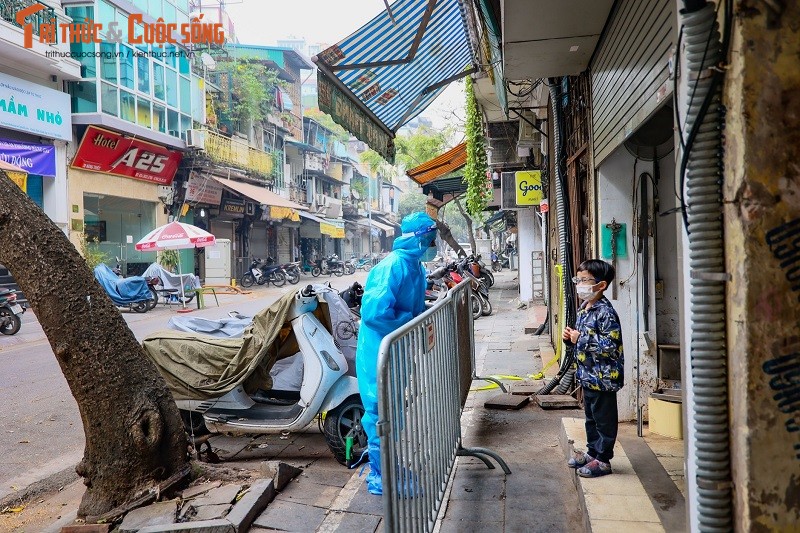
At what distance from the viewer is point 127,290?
15.3m

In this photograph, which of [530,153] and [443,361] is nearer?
[443,361]

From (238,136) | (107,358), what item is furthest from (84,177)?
(107,358)

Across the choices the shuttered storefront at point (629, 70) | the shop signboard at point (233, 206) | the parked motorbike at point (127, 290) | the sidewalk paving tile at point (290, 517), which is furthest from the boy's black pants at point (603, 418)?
the shop signboard at point (233, 206)

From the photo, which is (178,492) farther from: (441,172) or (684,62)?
(441,172)

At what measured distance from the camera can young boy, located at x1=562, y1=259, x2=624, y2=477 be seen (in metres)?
3.69

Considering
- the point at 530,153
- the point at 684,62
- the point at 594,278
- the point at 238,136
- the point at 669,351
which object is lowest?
the point at 669,351

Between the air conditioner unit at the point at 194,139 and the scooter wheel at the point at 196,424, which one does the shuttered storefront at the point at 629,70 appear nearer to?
the scooter wheel at the point at 196,424

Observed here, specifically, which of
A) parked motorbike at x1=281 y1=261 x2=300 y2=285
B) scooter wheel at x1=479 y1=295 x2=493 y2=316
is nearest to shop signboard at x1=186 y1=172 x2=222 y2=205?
parked motorbike at x1=281 y1=261 x2=300 y2=285

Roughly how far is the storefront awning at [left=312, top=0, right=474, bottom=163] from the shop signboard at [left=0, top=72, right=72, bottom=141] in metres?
11.9

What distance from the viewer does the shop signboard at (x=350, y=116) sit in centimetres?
641

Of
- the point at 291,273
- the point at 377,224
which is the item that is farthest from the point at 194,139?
the point at 377,224

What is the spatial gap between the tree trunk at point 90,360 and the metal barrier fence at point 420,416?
178 centimetres

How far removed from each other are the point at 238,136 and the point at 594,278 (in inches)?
1043

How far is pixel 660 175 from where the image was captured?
5066 millimetres
